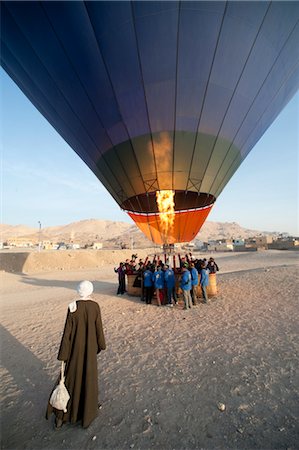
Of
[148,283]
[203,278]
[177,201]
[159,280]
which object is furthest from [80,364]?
[177,201]

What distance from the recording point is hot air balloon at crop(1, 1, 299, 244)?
6.31 m

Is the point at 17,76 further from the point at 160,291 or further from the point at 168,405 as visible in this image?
the point at 168,405

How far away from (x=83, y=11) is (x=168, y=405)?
8990mm

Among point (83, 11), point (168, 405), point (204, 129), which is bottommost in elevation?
point (168, 405)

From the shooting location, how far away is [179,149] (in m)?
8.27

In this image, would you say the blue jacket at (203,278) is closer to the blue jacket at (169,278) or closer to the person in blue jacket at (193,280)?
the person in blue jacket at (193,280)

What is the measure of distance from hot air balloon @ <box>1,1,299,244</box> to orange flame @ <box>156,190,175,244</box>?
6 centimetres

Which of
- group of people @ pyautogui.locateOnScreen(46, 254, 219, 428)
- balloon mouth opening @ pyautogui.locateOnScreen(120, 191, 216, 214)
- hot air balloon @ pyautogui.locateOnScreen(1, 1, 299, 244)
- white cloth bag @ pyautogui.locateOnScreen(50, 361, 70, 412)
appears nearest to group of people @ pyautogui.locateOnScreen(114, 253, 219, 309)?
hot air balloon @ pyautogui.locateOnScreen(1, 1, 299, 244)

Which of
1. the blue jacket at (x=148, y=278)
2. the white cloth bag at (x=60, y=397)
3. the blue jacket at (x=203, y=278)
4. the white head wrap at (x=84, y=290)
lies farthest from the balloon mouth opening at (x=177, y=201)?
the white cloth bag at (x=60, y=397)

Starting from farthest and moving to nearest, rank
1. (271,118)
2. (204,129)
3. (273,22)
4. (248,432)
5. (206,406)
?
(271,118) → (204,129) → (273,22) → (206,406) → (248,432)

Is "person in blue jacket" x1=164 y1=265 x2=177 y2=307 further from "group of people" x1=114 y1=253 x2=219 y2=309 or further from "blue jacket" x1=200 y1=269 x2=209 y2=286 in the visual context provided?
"blue jacket" x1=200 y1=269 x2=209 y2=286

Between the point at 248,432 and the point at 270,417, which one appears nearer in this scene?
the point at 248,432

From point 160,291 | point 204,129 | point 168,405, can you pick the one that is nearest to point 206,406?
point 168,405

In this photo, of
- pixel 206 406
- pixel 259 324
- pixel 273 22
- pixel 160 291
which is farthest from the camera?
pixel 160 291
